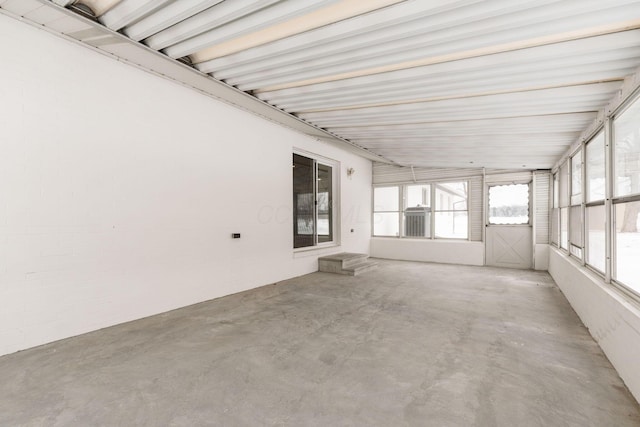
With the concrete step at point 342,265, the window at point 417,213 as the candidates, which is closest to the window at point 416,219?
the window at point 417,213

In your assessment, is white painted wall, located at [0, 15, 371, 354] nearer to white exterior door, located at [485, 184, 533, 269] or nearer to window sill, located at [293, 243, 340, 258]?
window sill, located at [293, 243, 340, 258]

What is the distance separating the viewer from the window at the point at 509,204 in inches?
308

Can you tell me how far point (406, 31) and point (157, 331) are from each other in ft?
13.1

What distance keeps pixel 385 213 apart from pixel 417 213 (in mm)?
1073

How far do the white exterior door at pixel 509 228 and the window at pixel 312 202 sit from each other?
Result: 4449 millimetres

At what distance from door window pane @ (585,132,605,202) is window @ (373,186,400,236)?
5698 mm

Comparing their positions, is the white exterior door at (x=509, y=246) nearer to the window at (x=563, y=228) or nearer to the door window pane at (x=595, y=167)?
the window at (x=563, y=228)

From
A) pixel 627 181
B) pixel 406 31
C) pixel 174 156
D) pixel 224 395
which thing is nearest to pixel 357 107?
pixel 406 31

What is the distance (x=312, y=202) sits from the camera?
7055 mm

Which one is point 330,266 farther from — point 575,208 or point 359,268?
point 575,208

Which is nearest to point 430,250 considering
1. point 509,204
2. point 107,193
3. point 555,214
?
point 509,204

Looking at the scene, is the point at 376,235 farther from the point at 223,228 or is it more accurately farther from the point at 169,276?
the point at 169,276

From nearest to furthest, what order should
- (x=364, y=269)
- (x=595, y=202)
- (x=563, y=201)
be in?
(x=595, y=202), (x=563, y=201), (x=364, y=269)

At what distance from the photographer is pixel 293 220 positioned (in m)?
6.32
